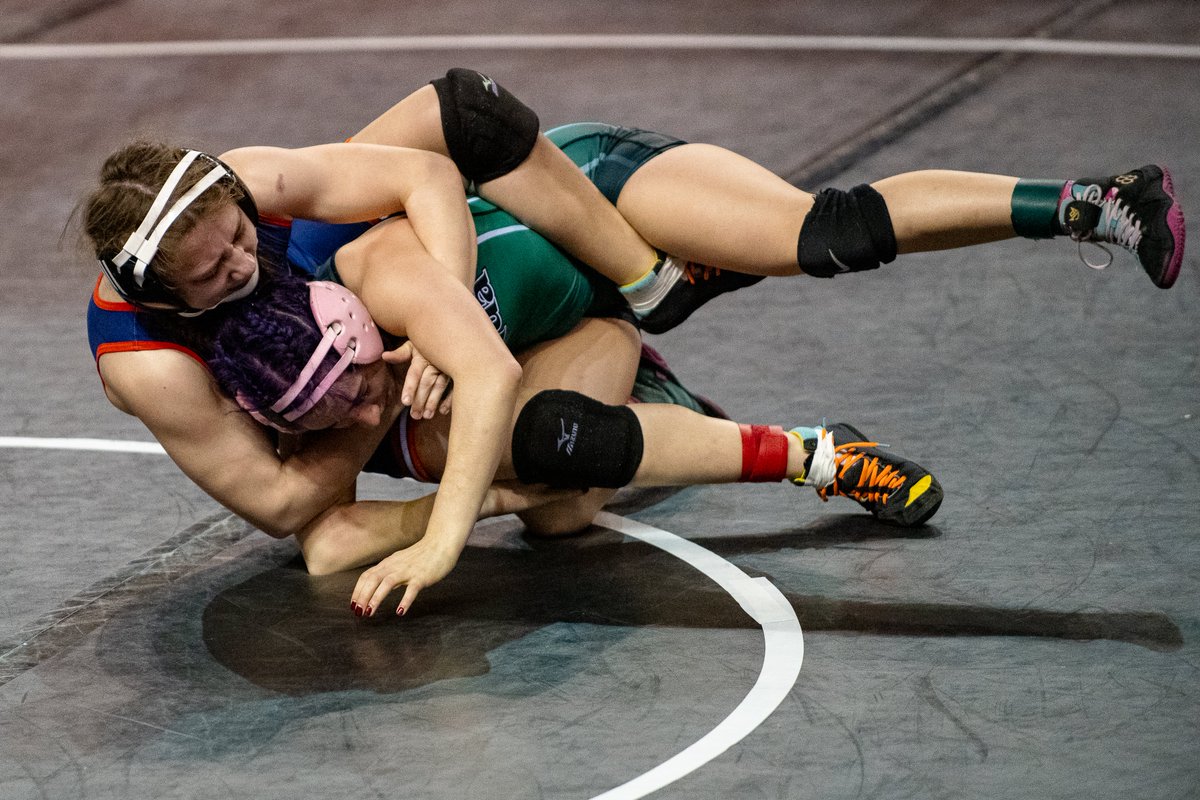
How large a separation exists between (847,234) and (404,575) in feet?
3.85

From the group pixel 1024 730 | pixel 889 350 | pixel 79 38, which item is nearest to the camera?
pixel 1024 730

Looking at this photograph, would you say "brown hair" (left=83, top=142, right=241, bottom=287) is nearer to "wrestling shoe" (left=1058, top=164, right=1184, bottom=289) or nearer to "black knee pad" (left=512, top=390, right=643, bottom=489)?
"black knee pad" (left=512, top=390, right=643, bottom=489)

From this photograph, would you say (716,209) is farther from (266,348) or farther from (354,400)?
(266,348)

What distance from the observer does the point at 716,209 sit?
11.8ft

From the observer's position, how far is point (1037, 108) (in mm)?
6316

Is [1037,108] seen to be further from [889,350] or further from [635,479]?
[635,479]

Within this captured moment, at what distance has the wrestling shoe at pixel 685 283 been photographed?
3.80 meters

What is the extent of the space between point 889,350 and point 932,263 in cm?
78

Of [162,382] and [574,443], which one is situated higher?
[162,382]

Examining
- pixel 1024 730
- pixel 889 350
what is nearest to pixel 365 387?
pixel 1024 730

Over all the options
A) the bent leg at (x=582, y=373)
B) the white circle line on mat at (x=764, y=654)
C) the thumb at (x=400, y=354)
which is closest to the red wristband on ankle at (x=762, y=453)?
the white circle line on mat at (x=764, y=654)

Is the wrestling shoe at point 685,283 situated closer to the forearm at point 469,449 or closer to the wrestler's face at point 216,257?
the forearm at point 469,449

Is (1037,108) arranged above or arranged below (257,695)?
above

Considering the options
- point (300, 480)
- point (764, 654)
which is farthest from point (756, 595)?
point (300, 480)
